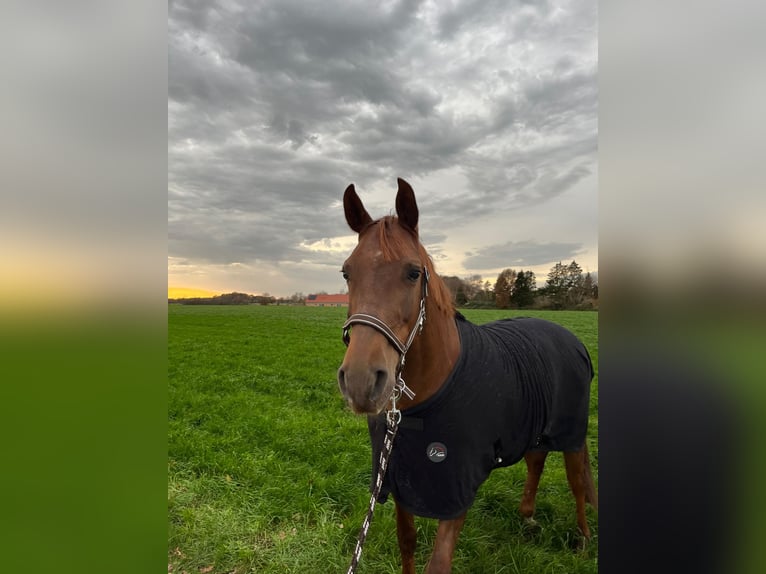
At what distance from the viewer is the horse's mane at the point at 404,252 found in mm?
2414

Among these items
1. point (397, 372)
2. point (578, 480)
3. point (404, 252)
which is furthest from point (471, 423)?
point (578, 480)

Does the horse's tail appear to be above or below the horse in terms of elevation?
below

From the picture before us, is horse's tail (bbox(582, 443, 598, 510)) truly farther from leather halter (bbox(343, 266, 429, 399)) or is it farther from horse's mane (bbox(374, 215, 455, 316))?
leather halter (bbox(343, 266, 429, 399))

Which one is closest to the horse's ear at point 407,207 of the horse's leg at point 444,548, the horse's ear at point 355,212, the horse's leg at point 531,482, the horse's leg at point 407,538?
the horse's ear at point 355,212

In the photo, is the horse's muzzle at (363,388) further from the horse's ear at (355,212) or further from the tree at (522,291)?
the tree at (522,291)

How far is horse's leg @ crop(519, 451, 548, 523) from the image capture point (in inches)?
168

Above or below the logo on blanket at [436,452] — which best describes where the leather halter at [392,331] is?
above

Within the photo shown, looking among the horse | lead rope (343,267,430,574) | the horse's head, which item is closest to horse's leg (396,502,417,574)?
the horse

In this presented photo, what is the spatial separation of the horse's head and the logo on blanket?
70 centimetres

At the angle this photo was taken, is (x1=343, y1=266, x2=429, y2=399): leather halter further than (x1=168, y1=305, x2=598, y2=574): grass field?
No

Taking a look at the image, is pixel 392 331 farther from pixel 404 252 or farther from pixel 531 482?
pixel 531 482
